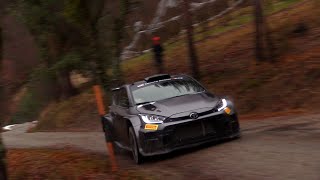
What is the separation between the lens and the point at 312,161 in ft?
27.4

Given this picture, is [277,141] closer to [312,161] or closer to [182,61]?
[312,161]

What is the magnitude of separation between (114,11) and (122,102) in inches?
345

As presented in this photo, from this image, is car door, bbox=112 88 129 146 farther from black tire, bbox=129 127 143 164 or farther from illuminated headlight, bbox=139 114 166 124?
illuminated headlight, bbox=139 114 166 124

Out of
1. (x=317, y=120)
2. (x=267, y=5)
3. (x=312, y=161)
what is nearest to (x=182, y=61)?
(x=267, y=5)

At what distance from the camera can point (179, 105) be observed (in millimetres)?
10539

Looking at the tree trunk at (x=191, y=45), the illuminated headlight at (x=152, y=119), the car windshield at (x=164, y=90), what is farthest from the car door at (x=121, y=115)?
the tree trunk at (x=191, y=45)

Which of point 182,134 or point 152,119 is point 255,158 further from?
point 152,119

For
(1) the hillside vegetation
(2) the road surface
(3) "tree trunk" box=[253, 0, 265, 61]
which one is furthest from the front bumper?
(3) "tree trunk" box=[253, 0, 265, 61]

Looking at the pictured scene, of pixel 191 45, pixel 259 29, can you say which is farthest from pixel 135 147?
pixel 191 45

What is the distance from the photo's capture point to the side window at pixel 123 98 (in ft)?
37.9

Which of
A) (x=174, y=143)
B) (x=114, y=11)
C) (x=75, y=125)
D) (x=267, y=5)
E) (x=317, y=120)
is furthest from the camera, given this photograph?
(x=267, y=5)

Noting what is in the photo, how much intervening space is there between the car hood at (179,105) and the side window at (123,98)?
63 cm

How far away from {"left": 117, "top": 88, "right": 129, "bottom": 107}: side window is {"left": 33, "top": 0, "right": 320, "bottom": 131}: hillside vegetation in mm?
5176

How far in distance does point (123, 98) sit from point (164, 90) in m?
0.94
